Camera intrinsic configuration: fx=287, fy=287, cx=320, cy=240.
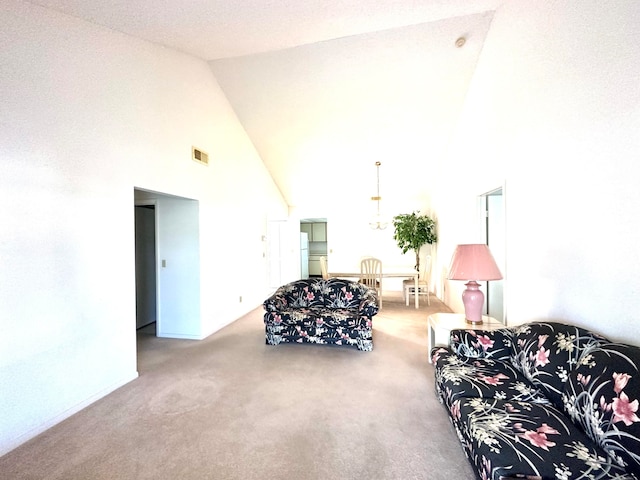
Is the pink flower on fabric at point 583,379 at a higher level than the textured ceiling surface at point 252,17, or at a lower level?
lower

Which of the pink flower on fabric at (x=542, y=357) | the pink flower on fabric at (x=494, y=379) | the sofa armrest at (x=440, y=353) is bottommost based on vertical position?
the sofa armrest at (x=440, y=353)

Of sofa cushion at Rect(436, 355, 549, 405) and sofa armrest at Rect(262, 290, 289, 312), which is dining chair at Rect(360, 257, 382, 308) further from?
sofa cushion at Rect(436, 355, 549, 405)

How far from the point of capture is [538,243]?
2.48 metres

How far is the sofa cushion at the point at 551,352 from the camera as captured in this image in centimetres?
160

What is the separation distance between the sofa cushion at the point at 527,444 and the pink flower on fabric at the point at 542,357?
0.25 metres

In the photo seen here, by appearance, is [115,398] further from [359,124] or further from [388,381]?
[359,124]

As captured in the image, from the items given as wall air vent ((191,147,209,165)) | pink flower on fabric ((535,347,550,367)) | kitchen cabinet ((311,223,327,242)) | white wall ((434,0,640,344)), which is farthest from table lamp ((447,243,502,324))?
kitchen cabinet ((311,223,327,242))

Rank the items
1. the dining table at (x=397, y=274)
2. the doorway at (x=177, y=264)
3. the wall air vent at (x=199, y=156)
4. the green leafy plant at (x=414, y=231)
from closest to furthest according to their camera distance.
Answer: the wall air vent at (x=199, y=156) → the doorway at (x=177, y=264) → the dining table at (x=397, y=274) → the green leafy plant at (x=414, y=231)

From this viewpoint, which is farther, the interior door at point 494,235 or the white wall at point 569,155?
the interior door at point 494,235

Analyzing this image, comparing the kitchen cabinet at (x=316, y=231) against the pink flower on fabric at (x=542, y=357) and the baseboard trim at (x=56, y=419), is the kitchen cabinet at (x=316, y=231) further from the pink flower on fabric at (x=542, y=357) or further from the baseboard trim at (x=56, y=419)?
the pink flower on fabric at (x=542, y=357)

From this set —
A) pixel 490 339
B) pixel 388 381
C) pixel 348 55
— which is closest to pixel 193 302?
pixel 388 381

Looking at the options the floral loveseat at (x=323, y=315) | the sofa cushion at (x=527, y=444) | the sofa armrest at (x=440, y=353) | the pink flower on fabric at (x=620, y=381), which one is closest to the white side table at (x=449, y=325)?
the sofa armrest at (x=440, y=353)

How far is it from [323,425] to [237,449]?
1.97 feet

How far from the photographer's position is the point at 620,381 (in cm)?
127
